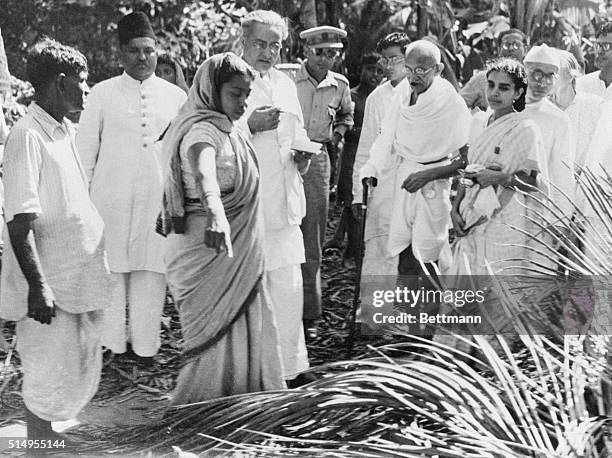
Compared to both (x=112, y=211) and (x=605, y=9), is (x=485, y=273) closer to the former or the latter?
(x=112, y=211)

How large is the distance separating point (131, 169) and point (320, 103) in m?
1.08

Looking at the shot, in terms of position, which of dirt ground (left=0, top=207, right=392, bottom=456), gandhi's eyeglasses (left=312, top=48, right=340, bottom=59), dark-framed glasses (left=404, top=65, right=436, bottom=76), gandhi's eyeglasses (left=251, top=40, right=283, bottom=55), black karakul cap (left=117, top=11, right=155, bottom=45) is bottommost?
dirt ground (left=0, top=207, right=392, bottom=456)

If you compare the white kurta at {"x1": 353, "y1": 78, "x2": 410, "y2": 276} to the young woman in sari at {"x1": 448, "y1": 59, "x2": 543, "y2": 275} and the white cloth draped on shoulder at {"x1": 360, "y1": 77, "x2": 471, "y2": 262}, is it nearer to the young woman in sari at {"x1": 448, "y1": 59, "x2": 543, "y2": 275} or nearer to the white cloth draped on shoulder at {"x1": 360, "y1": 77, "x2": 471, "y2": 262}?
the white cloth draped on shoulder at {"x1": 360, "y1": 77, "x2": 471, "y2": 262}

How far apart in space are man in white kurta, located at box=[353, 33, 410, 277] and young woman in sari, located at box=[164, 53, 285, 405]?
0.89 m

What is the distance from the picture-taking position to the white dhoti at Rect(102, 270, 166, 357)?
4.49m

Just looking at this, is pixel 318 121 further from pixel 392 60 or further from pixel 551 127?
pixel 551 127

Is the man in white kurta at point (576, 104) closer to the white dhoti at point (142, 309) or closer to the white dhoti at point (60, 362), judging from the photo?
the white dhoti at point (142, 309)

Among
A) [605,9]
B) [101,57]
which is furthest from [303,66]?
[605,9]

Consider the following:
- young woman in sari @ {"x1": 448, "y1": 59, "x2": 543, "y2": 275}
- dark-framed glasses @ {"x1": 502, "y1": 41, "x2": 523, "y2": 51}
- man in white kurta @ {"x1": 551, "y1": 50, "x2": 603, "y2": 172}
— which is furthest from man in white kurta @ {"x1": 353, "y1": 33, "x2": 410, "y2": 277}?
man in white kurta @ {"x1": 551, "y1": 50, "x2": 603, "y2": 172}

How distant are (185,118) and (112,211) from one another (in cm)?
54

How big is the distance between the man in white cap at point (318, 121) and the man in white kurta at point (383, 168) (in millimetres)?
132

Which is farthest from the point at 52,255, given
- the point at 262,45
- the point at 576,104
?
the point at 576,104

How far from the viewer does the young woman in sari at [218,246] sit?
13.7ft

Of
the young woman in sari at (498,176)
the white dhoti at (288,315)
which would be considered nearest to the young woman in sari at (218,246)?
the white dhoti at (288,315)
